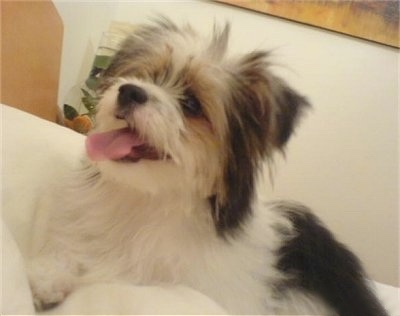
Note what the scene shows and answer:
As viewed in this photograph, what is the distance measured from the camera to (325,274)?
146 cm

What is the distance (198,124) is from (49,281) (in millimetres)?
479

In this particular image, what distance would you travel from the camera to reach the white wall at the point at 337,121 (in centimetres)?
267

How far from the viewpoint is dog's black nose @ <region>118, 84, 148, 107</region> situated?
1092 millimetres

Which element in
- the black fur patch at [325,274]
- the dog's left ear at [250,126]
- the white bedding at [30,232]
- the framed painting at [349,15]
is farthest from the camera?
the framed painting at [349,15]

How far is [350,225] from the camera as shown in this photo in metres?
2.68

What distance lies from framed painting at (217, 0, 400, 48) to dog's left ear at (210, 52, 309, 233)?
162 cm

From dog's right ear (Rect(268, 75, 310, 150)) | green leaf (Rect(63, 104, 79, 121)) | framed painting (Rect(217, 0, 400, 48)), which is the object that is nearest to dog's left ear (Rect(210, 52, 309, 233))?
dog's right ear (Rect(268, 75, 310, 150))

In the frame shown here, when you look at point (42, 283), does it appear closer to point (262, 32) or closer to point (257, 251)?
point (257, 251)

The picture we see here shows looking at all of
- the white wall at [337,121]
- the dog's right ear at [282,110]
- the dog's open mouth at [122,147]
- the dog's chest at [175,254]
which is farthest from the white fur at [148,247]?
the white wall at [337,121]

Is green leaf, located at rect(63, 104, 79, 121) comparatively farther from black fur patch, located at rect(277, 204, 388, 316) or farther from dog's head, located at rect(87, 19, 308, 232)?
black fur patch, located at rect(277, 204, 388, 316)

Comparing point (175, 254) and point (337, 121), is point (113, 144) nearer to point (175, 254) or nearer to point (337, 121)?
point (175, 254)

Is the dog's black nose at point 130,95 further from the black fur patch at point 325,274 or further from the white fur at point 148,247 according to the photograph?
the black fur patch at point 325,274

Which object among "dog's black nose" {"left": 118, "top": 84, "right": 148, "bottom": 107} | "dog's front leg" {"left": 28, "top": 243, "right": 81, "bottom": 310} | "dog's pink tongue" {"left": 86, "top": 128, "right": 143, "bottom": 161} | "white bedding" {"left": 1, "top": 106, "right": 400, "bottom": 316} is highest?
"dog's black nose" {"left": 118, "top": 84, "right": 148, "bottom": 107}

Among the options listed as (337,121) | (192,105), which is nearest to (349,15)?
(337,121)
